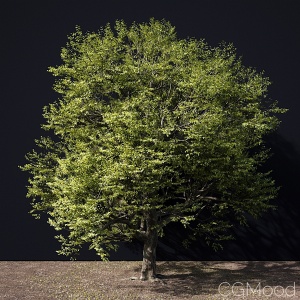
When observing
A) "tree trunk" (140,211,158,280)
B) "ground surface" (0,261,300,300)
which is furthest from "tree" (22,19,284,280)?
"ground surface" (0,261,300,300)

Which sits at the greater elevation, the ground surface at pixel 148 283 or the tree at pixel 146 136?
the tree at pixel 146 136

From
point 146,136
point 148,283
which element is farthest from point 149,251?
point 146,136

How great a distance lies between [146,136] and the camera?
13266 mm

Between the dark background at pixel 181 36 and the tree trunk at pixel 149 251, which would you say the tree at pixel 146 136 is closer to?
the tree trunk at pixel 149 251

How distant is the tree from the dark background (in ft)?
10.6

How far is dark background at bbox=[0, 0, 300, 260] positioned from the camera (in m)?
18.8

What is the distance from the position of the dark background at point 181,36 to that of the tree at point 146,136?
3.23 metres

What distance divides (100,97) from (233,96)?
4216mm

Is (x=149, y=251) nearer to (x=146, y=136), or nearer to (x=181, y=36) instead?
(x=146, y=136)

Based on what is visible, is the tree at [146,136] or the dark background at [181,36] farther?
the dark background at [181,36]

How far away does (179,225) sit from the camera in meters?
18.9

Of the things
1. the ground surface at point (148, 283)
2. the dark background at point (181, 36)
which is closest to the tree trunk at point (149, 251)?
the ground surface at point (148, 283)

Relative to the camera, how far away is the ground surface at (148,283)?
13109 mm

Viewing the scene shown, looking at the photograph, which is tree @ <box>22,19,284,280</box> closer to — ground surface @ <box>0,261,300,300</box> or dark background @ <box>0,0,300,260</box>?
ground surface @ <box>0,261,300,300</box>
